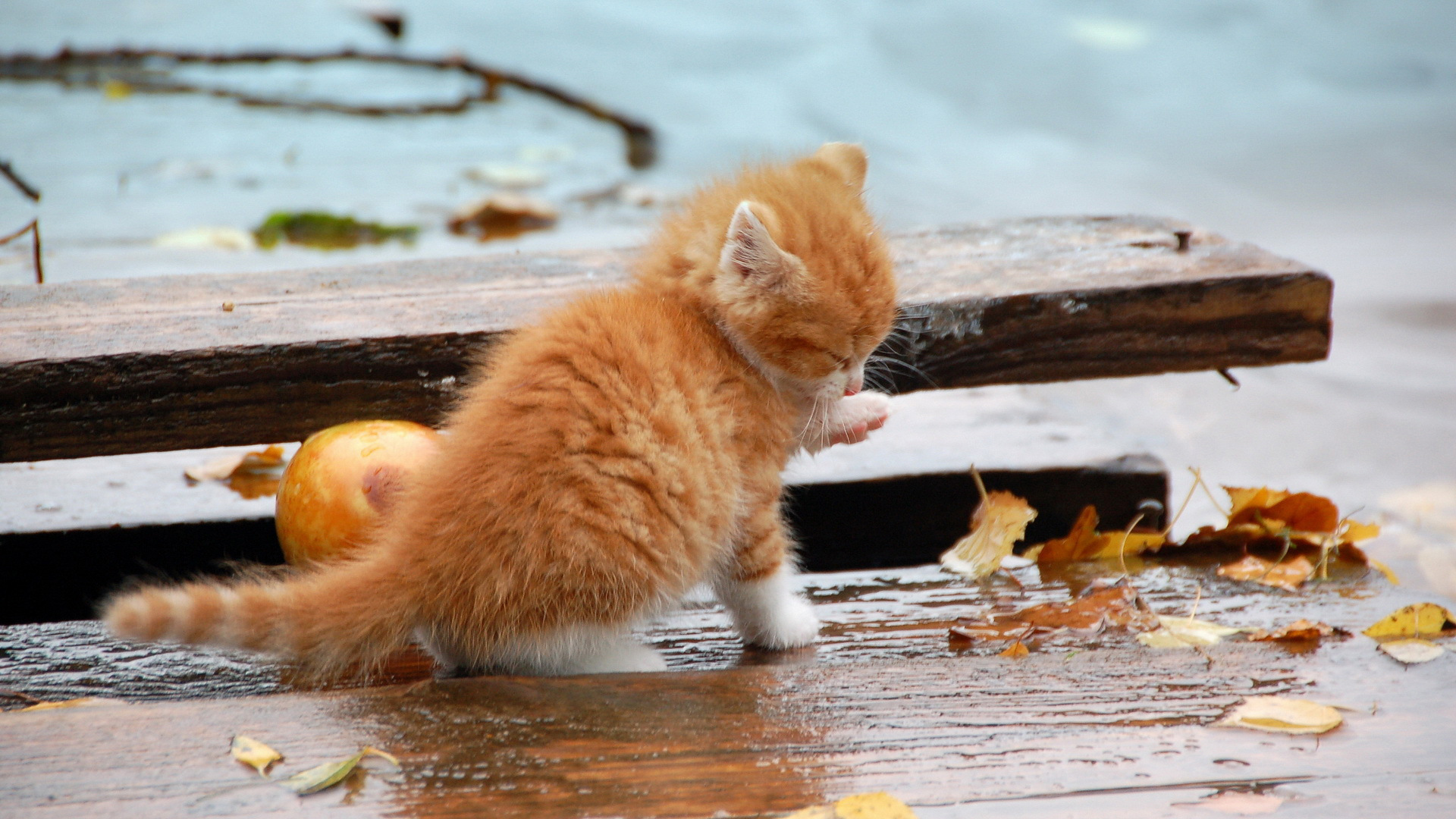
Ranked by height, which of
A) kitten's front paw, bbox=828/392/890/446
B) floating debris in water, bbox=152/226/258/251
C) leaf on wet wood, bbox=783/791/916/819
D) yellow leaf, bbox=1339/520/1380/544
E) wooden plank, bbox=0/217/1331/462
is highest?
floating debris in water, bbox=152/226/258/251

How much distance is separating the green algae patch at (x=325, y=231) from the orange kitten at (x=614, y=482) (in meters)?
3.69

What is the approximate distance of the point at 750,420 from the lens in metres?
2.09

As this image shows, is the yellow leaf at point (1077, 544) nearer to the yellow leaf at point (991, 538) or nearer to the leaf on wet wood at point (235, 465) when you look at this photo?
the yellow leaf at point (991, 538)

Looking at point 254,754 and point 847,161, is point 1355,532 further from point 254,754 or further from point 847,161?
point 254,754

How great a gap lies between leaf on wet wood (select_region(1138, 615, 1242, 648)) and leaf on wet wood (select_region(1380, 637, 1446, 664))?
0.79 feet

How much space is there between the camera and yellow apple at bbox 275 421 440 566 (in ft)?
7.29

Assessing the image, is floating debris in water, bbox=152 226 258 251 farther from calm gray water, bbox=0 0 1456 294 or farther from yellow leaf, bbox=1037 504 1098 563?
yellow leaf, bbox=1037 504 1098 563

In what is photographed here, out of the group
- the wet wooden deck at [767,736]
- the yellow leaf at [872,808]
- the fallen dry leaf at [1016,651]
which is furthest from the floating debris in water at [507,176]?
the yellow leaf at [872,808]

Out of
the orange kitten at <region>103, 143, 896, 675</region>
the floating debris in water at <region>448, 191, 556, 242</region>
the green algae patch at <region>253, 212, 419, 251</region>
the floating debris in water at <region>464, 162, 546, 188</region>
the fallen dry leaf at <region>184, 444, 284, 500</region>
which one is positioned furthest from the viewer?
the floating debris in water at <region>464, 162, 546, 188</region>

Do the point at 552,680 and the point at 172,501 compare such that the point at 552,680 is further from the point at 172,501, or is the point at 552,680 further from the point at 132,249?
the point at 132,249

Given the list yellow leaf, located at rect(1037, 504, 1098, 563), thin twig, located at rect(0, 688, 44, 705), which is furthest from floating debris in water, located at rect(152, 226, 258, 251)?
yellow leaf, located at rect(1037, 504, 1098, 563)

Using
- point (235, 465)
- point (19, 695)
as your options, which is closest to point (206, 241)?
point (235, 465)

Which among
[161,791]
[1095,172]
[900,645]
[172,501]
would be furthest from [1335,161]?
[161,791]

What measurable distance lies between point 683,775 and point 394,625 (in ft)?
Answer: 1.84
